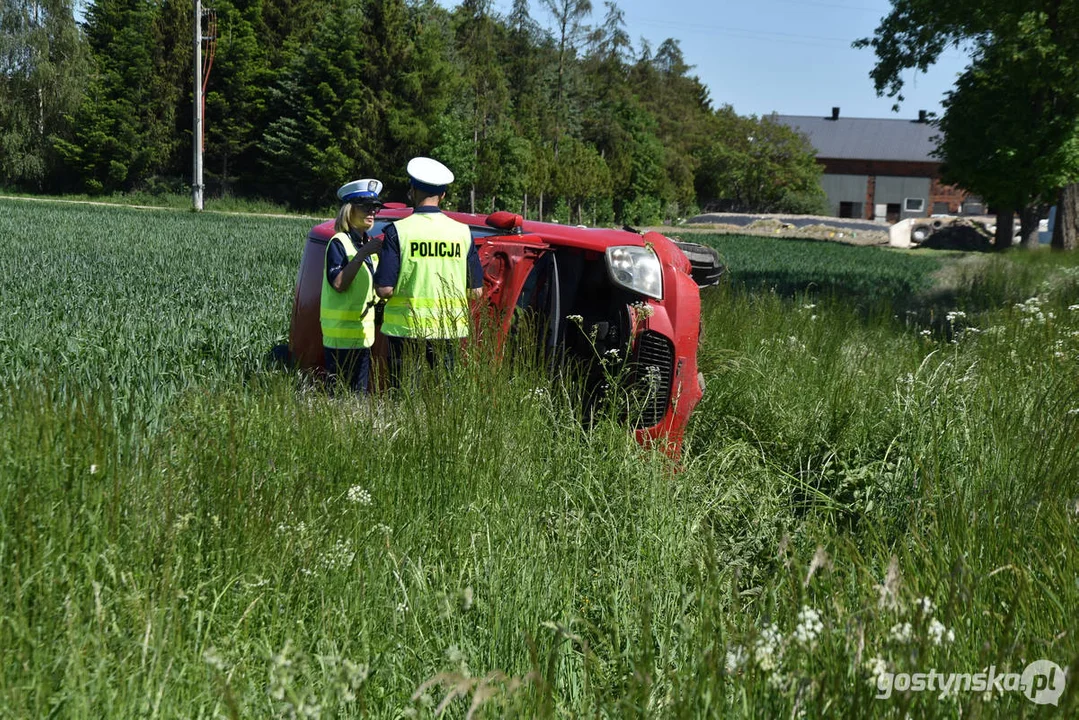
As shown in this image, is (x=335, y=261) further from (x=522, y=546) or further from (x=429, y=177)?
(x=522, y=546)

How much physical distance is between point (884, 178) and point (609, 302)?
112 m

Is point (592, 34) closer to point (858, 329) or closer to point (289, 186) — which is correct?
point (289, 186)

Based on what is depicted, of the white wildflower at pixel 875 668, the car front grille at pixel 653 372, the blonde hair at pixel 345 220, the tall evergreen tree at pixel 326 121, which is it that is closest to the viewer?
the white wildflower at pixel 875 668

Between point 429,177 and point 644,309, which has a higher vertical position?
point 429,177

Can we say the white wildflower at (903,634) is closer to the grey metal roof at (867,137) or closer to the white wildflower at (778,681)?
the white wildflower at (778,681)

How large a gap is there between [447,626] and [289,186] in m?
59.3

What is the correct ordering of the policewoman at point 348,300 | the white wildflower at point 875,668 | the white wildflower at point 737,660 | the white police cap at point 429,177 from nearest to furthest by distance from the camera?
the white wildflower at point 875,668 → the white wildflower at point 737,660 → the white police cap at point 429,177 → the policewoman at point 348,300

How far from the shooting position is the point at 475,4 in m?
67.9

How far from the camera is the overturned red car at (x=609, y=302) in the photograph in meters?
5.76

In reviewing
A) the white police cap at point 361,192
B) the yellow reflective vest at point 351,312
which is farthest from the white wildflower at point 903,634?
the white police cap at point 361,192

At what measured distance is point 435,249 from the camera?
605 centimetres

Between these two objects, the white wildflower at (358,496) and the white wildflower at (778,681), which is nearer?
the white wildflower at (778,681)

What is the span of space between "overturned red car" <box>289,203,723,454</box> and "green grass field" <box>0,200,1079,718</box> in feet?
1.26

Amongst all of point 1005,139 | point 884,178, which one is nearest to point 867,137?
point 884,178
